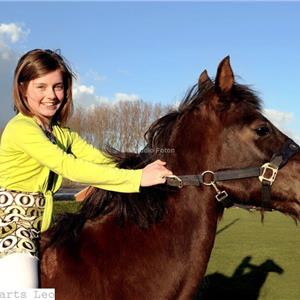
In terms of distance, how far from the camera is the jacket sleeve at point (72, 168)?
2.90 m

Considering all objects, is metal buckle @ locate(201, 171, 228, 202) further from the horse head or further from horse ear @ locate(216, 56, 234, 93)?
horse ear @ locate(216, 56, 234, 93)

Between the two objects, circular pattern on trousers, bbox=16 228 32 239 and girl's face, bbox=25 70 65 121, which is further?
girl's face, bbox=25 70 65 121

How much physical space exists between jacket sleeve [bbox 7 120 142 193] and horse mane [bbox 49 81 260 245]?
36 centimetres

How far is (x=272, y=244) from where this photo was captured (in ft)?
51.4

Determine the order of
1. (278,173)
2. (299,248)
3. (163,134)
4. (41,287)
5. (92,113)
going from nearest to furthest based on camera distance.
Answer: (41,287) → (278,173) → (163,134) → (299,248) → (92,113)

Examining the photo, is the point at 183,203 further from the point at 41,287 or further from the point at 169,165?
the point at 41,287

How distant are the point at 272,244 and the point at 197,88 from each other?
13068 millimetres

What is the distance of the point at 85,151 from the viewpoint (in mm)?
3699

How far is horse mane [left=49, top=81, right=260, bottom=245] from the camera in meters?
3.23

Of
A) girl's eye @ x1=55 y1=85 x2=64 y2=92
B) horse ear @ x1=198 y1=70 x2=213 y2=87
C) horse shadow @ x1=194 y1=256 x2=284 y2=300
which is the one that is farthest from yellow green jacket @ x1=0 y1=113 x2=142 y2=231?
horse shadow @ x1=194 y1=256 x2=284 y2=300

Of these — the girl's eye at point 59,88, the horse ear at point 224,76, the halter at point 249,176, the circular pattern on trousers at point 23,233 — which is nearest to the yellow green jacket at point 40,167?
the circular pattern on trousers at point 23,233

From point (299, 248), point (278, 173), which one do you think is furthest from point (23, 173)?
point (299, 248)

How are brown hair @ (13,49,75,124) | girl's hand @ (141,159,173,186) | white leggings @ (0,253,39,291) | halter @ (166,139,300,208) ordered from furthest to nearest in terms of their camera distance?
halter @ (166,139,300,208) < brown hair @ (13,49,75,124) < girl's hand @ (141,159,173,186) < white leggings @ (0,253,39,291)

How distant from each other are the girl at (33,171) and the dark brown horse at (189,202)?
0.25 metres
